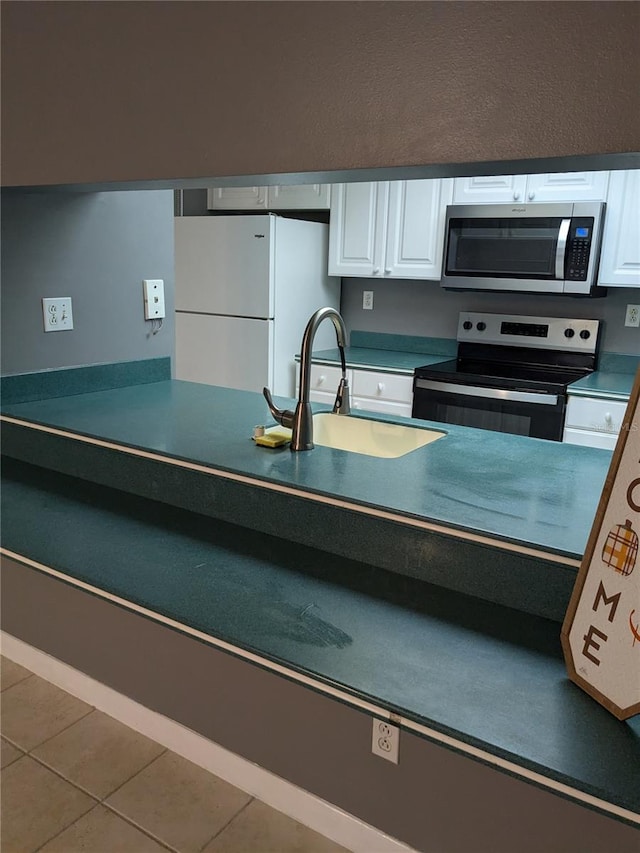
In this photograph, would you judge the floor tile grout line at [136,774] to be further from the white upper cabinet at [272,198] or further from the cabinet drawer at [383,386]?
the white upper cabinet at [272,198]

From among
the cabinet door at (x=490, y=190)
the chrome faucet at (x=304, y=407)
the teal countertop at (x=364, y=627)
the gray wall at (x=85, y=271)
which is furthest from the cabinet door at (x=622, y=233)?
the teal countertop at (x=364, y=627)

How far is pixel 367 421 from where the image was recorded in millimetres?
2449

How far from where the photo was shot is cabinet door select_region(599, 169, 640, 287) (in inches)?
125

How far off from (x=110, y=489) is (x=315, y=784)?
1135mm

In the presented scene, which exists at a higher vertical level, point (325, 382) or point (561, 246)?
point (561, 246)

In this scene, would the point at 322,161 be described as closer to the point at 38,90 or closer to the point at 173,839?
the point at 38,90

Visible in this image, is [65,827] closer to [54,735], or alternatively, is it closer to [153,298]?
[54,735]

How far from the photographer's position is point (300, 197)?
13.7 feet

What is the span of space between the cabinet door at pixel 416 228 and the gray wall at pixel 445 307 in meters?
0.34

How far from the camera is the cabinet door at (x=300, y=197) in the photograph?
408 centimetres

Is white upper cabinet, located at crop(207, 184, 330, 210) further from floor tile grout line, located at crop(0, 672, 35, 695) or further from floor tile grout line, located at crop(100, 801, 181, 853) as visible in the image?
floor tile grout line, located at crop(100, 801, 181, 853)

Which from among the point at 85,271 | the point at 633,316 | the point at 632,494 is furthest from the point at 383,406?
the point at 632,494

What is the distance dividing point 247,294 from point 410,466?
241cm

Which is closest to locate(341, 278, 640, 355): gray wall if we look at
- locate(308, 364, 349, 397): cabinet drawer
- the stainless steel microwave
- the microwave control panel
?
the stainless steel microwave
